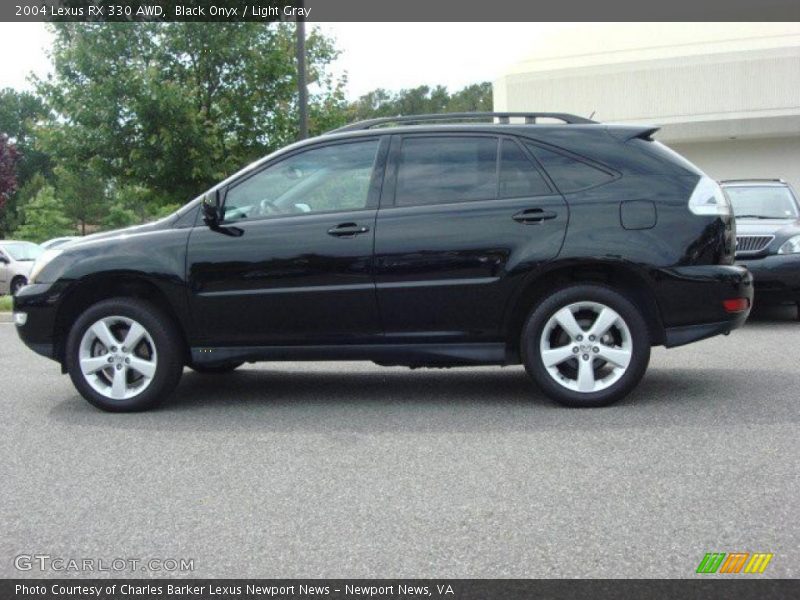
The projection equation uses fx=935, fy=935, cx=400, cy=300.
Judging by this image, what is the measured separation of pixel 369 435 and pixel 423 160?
1.92 metres

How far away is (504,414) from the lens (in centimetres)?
592

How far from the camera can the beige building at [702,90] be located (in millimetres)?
37469

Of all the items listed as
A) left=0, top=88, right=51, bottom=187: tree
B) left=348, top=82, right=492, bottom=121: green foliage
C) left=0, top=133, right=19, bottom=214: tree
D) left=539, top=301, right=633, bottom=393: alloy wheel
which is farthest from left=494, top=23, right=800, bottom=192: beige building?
left=0, top=88, right=51, bottom=187: tree

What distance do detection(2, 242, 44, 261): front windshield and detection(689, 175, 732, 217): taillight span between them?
22.6 m

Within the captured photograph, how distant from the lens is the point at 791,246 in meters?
9.98

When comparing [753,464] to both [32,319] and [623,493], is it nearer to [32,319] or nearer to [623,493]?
[623,493]

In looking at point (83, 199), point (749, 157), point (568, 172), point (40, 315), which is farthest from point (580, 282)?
point (83, 199)

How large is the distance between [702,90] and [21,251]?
26.9m

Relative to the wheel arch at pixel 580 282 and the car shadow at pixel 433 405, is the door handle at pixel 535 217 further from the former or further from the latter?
the car shadow at pixel 433 405

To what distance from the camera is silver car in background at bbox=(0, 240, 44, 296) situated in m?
24.6

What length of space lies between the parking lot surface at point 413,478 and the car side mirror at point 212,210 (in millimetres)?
1285

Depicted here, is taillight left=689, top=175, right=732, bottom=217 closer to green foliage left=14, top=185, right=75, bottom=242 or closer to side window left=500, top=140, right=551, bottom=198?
side window left=500, top=140, right=551, bottom=198

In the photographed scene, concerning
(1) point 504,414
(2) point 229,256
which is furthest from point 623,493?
(2) point 229,256

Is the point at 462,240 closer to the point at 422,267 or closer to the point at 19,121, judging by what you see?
the point at 422,267
